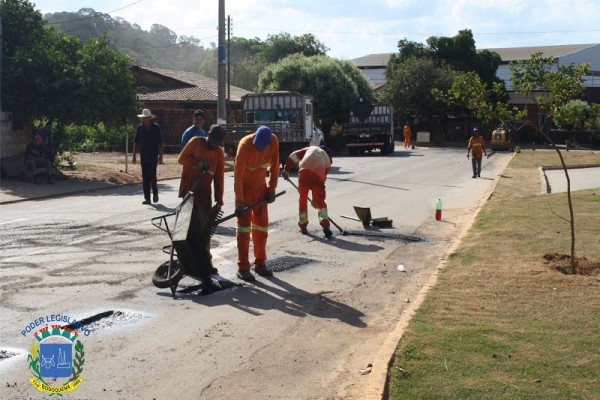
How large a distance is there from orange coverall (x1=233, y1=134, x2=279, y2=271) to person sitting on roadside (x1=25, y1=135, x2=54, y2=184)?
12481 mm

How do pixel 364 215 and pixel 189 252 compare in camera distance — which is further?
pixel 364 215

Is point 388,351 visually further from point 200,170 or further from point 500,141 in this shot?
point 500,141

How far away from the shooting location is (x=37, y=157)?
69.7ft

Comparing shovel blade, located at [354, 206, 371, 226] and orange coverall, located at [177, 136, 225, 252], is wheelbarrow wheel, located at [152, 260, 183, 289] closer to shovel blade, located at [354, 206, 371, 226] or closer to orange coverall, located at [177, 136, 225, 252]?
orange coverall, located at [177, 136, 225, 252]

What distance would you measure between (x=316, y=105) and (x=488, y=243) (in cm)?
3416

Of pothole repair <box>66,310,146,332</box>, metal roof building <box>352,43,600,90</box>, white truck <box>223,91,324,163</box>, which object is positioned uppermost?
metal roof building <box>352,43,600,90</box>

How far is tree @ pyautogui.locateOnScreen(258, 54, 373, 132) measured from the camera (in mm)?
45781

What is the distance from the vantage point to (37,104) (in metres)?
22.7

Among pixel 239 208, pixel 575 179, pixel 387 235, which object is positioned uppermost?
pixel 239 208

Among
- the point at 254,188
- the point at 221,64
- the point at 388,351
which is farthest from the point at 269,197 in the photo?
the point at 221,64

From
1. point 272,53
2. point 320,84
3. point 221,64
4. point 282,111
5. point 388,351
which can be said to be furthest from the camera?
point 272,53

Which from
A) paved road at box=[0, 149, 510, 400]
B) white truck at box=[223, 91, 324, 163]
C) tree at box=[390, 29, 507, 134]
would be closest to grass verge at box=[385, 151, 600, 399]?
paved road at box=[0, 149, 510, 400]

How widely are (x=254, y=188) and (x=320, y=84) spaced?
36.5 metres

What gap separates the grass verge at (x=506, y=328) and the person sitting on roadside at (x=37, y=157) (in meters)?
12.2
